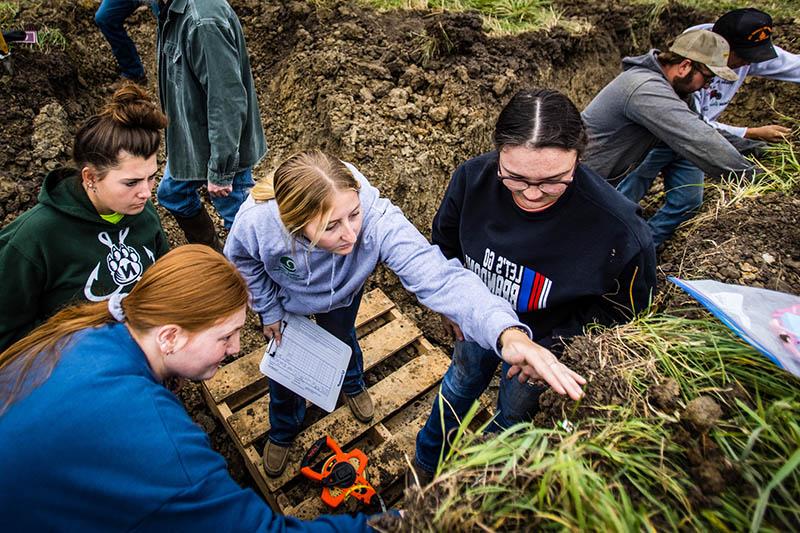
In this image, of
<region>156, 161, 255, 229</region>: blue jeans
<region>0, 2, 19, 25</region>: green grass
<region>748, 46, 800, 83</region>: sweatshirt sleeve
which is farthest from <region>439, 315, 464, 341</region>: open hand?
<region>0, 2, 19, 25</region>: green grass

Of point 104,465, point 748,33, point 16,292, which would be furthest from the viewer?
point 748,33

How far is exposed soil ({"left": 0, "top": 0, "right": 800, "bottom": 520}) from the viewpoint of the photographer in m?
3.56

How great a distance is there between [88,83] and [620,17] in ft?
20.5

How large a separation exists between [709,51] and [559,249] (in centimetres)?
188

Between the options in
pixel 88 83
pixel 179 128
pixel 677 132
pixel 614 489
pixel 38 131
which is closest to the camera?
pixel 614 489

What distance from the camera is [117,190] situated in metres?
1.88

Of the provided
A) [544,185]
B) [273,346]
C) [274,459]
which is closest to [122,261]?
[273,346]

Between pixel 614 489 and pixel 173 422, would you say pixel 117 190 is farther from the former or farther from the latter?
pixel 614 489

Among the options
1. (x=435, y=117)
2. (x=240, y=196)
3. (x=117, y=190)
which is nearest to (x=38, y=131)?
(x=240, y=196)

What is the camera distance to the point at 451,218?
2057 millimetres

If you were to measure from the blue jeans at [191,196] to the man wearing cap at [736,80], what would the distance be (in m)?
3.03

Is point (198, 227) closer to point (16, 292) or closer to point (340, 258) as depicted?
point (16, 292)

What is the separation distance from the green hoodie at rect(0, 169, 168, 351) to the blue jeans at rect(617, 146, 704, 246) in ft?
10.9

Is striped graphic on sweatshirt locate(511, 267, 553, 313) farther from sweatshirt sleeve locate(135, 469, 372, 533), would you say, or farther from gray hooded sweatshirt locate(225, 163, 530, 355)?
sweatshirt sleeve locate(135, 469, 372, 533)
